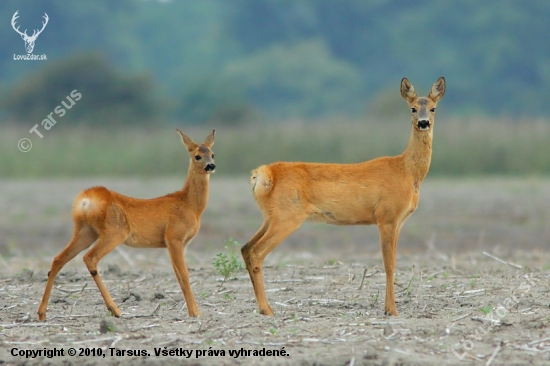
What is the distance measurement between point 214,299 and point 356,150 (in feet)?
55.9

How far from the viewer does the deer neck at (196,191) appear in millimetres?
9148

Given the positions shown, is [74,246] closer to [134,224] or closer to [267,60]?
A: [134,224]

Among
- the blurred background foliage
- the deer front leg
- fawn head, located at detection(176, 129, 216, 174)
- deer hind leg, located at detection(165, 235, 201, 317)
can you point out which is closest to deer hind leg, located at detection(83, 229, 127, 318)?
deer hind leg, located at detection(165, 235, 201, 317)

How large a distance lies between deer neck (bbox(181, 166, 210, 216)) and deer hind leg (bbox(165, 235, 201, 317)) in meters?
0.37

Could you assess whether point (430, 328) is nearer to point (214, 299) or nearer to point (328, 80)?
point (214, 299)

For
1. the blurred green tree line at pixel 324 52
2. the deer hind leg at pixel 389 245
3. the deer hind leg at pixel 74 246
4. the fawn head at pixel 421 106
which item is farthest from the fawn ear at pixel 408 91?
the blurred green tree line at pixel 324 52

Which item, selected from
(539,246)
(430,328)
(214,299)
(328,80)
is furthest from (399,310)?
(328,80)

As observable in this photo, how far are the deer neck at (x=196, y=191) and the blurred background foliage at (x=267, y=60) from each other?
29405mm

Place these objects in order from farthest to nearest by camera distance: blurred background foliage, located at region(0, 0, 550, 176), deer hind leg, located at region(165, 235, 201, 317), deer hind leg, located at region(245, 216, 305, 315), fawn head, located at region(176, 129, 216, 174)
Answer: blurred background foliage, located at region(0, 0, 550, 176) → fawn head, located at region(176, 129, 216, 174) → deer hind leg, located at region(245, 216, 305, 315) → deer hind leg, located at region(165, 235, 201, 317)

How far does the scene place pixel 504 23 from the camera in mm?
57031

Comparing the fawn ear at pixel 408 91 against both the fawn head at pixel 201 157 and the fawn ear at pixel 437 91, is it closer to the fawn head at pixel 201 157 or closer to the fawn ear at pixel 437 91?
the fawn ear at pixel 437 91

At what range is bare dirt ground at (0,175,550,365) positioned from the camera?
6871mm

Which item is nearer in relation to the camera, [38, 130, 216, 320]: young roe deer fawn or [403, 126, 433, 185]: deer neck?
[38, 130, 216, 320]: young roe deer fawn

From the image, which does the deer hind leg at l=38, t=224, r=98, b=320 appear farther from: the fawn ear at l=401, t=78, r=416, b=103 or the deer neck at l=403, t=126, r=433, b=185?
the fawn ear at l=401, t=78, r=416, b=103
